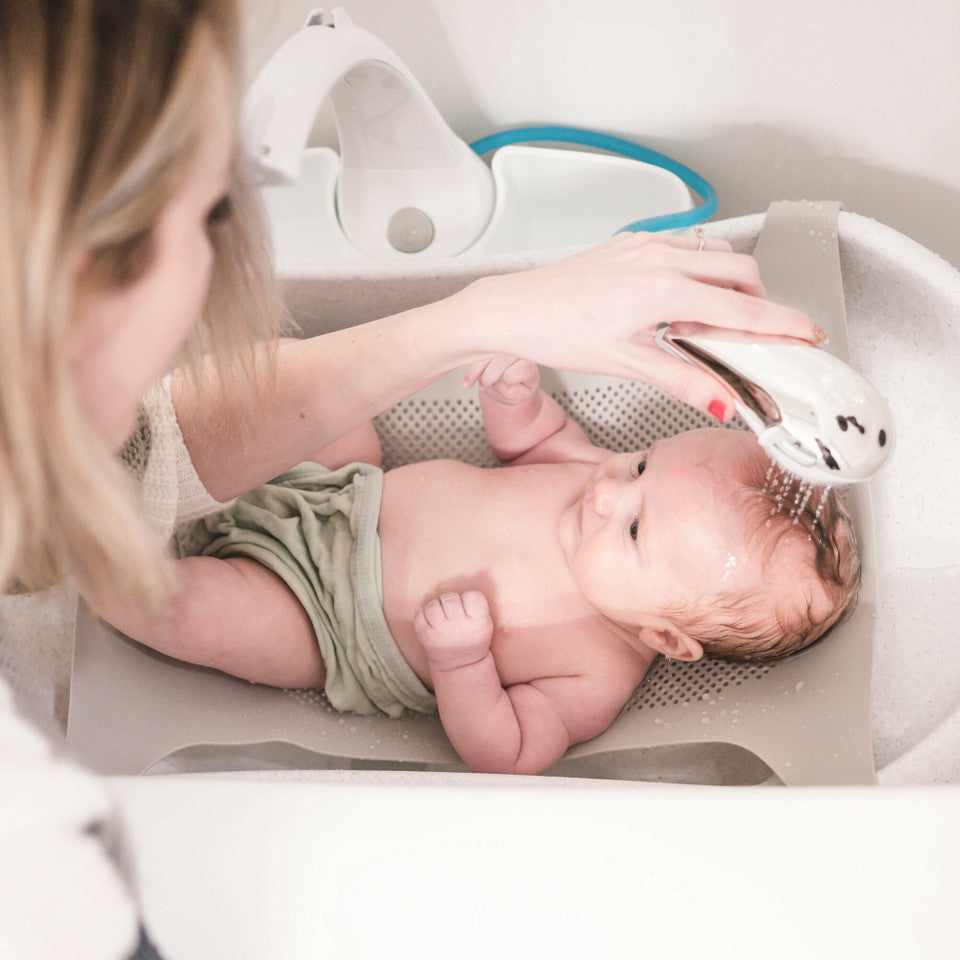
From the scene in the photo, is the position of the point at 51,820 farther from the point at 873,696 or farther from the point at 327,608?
the point at 873,696

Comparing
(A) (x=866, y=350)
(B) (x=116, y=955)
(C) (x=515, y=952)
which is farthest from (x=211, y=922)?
(A) (x=866, y=350)

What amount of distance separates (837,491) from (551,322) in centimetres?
43

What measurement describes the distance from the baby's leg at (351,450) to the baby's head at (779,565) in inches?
17.4

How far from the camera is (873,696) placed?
2.79 feet

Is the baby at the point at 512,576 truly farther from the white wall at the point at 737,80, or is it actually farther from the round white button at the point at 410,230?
the white wall at the point at 737,80

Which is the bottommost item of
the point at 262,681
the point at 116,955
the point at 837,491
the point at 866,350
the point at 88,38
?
the point at 262,681

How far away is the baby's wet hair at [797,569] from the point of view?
837 millimetres

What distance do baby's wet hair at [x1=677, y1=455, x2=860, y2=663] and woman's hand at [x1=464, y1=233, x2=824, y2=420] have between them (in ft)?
0.84

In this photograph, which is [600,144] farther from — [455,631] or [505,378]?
[455,631]

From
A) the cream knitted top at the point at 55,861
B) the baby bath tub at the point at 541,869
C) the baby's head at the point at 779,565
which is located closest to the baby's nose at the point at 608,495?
the baby's head at the point at 779,565

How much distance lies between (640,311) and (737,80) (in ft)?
2.13

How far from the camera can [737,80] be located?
1.09 meters

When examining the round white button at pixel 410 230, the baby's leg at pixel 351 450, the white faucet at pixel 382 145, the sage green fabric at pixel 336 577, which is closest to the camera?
the white faucet at pixel 382 145

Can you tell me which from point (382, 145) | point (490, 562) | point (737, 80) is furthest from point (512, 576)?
point (737, 80)
